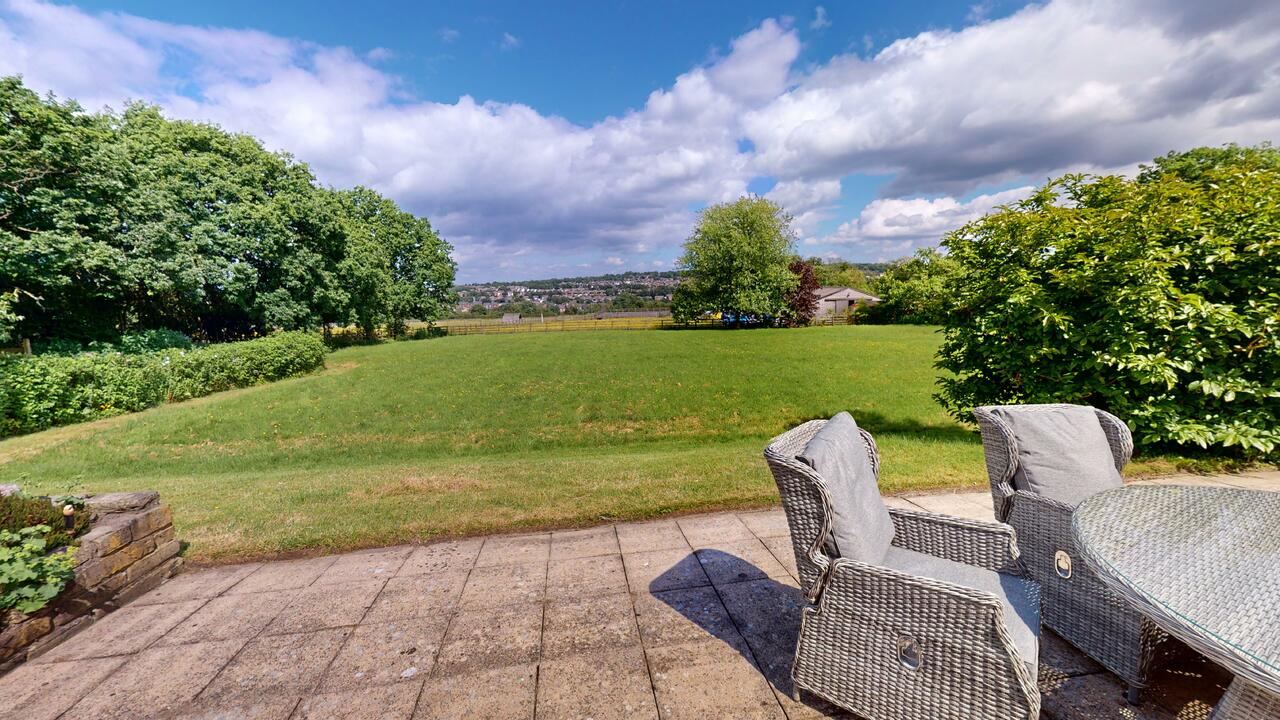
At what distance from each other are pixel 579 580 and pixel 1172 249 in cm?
624

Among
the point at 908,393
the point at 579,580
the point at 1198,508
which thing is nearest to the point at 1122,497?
the point at 1198,508

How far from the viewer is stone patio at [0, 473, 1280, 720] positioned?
6.43 ft

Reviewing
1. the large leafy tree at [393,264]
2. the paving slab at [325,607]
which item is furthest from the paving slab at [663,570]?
the large leafy tree at [393,264]

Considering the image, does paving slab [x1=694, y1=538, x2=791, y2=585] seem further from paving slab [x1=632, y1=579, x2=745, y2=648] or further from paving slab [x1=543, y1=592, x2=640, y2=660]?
paving slab [x1=543, y1=592, x2=640, y2=660]

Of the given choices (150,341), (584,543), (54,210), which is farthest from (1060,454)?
(150,341)

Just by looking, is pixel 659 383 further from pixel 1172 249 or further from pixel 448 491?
pixel 1172 249

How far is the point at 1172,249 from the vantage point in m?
4.31

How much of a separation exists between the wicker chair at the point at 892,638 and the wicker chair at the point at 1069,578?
38 cm

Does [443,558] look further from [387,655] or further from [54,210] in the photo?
[54,210]

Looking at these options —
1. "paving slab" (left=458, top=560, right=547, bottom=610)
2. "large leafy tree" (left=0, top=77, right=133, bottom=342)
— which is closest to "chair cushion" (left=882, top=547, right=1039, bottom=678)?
"paving slab" (left=458, top=560, right=547, bottom=610)

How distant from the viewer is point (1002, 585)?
2.02 meters

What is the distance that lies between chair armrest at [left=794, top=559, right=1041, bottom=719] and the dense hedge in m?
14.0

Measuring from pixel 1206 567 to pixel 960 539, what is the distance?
78cm

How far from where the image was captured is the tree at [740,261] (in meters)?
39.2
